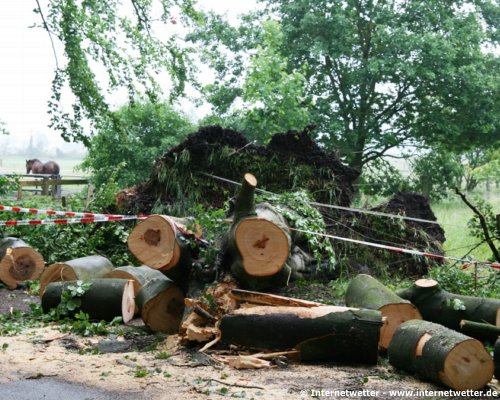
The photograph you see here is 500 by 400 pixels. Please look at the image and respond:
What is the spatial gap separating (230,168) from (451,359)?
23.1 ft

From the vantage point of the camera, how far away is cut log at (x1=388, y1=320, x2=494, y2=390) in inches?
193

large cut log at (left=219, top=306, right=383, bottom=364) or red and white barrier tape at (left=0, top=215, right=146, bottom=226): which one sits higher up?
red and white barrier tape at (left=0, top=215, right=146, bottom=226)

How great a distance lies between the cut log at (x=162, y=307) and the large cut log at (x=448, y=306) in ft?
8.04

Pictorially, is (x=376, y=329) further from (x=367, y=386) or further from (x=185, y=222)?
(x=185, y=222)

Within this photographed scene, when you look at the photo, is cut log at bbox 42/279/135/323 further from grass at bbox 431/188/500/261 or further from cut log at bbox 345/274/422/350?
grass at bbox 431/188/500/261

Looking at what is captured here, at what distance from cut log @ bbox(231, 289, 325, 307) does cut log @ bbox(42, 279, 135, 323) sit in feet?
5.78

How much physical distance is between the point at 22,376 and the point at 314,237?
4.19 meters

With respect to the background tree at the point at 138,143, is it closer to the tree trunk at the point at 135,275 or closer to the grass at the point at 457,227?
the grass at the point at 457,227

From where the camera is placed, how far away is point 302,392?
4.69m

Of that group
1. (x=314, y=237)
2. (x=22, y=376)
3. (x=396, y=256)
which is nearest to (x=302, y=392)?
(x=22, y=376)

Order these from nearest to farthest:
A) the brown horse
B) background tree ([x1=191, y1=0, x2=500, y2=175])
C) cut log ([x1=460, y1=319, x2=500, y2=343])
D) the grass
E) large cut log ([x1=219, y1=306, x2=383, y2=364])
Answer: large cut log ([x1=219, y1=306, x2=383, y2=364])
cut log ([x1=460, y1=319, x2=500, y2=343])
the grass
background tree ([x1=191, y1=0, x2=500, y2=175])
the brown horse

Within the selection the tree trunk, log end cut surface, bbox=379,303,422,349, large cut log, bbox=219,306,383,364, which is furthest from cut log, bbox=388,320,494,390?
the tree trunk

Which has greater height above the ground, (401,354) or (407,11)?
(407,11)

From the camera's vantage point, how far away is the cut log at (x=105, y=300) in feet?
24.4
